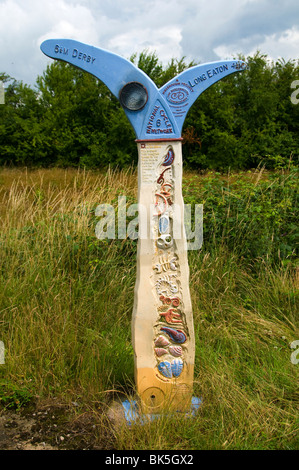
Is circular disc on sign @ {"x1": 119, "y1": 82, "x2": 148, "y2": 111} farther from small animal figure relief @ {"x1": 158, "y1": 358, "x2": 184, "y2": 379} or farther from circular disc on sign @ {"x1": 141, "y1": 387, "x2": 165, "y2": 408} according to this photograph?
circular disc on sign @ {"x1": 141, "y1": 387, "x2": 165, "y2": 408}

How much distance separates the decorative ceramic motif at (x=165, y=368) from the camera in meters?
2.35

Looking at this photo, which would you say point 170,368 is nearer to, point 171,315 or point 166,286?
point 171,315

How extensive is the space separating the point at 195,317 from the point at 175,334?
84 centimetres

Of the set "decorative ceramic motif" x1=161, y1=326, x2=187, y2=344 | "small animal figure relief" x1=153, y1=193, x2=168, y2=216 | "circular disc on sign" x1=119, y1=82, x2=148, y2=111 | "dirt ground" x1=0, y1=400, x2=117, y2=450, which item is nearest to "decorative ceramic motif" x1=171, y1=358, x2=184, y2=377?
"decorative ceramic motif" x1=161, y1=326, x2=187, y2=344

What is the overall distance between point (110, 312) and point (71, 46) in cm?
199

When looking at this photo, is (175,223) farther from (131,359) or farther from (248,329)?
(248,329)

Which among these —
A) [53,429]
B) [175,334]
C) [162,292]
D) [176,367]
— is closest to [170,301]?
[162,292]

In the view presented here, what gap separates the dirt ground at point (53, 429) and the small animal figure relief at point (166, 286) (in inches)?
31.2

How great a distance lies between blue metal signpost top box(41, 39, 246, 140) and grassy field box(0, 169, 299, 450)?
1494mm

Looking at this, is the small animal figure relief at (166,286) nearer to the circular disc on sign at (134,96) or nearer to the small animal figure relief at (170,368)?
the small animal figure relief at (170,368)

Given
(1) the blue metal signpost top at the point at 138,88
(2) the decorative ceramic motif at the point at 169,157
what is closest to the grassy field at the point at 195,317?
(2) the decorative ceramic motif at the point at 169,157

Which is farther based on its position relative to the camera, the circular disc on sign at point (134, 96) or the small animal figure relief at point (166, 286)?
the small animal figure relief at point (166, 286)

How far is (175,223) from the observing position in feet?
7.41

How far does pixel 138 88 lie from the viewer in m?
2.17
